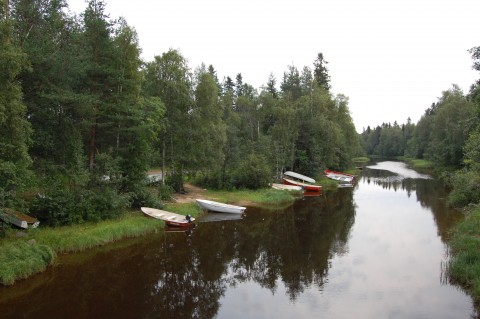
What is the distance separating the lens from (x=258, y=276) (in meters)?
17.0

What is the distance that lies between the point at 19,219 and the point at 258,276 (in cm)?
1238

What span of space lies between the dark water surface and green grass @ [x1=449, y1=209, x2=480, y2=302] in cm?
55

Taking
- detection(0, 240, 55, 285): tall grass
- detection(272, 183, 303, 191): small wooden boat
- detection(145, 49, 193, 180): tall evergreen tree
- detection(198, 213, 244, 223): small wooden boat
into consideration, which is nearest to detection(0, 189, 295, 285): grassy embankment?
detection(0, 240, 55, 285): tall grass

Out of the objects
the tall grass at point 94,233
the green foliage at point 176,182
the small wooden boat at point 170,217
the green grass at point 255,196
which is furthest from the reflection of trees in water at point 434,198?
the green foliage at point 176,182

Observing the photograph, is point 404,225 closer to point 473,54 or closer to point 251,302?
point 473,54

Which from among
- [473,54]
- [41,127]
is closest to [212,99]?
[41,127]

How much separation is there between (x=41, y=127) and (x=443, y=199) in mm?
37407

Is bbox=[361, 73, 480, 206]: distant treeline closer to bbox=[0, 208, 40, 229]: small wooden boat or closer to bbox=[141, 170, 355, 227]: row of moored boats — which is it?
bbox=[141, 170, 355, 227]: row of moored boats

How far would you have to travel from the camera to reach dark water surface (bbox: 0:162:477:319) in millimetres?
13312

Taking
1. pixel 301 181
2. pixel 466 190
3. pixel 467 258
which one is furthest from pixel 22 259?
pixel 301 181

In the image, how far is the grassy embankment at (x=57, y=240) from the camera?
15.0 metres

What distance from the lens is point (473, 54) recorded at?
16984mm

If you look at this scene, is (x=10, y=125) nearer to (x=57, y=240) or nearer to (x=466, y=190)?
(x=57, y=240)

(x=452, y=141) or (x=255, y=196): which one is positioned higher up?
(x=452, y=141)
